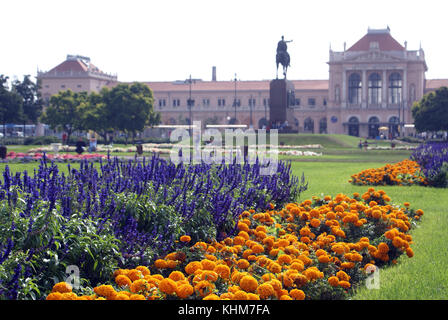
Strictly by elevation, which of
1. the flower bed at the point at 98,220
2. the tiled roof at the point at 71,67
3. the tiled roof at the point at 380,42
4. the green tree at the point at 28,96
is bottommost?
the flower bed at the point at 98,220

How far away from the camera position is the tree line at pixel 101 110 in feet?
189

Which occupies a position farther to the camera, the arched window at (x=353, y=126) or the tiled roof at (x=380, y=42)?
the tiled roof at (x=380, y=42)

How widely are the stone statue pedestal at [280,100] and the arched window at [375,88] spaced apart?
53746 millimetres

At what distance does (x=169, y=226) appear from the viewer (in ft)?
21.8

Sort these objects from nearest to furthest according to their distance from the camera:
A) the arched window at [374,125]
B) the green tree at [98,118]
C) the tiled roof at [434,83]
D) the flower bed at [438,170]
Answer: the flower bed at [438,170]
the green tree at [98,118]
the arched window at [374,125]
the tiled roof at [434,83]

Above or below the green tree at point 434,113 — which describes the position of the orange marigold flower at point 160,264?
below

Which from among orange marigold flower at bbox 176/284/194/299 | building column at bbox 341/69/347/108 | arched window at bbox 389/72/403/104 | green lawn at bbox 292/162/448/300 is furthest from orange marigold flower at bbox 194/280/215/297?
arched window at bbox 389/72/403/104

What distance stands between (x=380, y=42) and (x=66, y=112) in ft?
181

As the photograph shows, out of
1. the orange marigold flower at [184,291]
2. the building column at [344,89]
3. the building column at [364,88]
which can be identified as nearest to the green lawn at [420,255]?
the orange marigold flower at [184,291]

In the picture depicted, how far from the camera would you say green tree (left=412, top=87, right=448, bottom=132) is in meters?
60.1

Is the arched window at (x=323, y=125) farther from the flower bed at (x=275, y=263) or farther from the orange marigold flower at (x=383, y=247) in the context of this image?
the orange marigold flower at (x=383, y=247)
